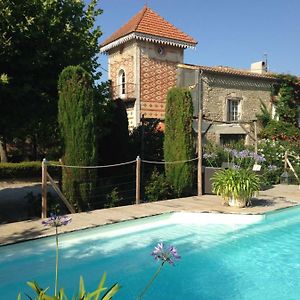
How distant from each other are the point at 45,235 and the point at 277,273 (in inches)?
165

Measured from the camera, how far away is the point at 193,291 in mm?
5727

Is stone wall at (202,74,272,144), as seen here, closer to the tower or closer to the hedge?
the tower

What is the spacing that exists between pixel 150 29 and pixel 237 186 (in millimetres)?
16061

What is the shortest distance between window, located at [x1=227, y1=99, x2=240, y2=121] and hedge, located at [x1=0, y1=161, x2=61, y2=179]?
1043 centimetres

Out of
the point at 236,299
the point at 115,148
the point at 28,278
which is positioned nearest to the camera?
the point at 236,299

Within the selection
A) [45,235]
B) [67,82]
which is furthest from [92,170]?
[45,235]

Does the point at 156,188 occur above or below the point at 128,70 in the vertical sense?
below

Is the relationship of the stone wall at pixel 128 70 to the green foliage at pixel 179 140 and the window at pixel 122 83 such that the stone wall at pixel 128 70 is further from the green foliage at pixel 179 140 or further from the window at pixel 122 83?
the green foliage at pixel 179 140

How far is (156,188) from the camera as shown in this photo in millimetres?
11969

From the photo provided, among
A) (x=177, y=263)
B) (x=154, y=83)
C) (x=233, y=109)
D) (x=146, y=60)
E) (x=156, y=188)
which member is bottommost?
(x=177, y=263)

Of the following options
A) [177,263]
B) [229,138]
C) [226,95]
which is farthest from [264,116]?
[177,263]

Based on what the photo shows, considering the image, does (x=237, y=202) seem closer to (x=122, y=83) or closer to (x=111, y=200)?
(x=111, y=200)

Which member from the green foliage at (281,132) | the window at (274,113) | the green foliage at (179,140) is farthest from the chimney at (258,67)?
the green foliage at (179,140)

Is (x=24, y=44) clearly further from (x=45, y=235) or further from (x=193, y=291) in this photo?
(x=193, y=291)
